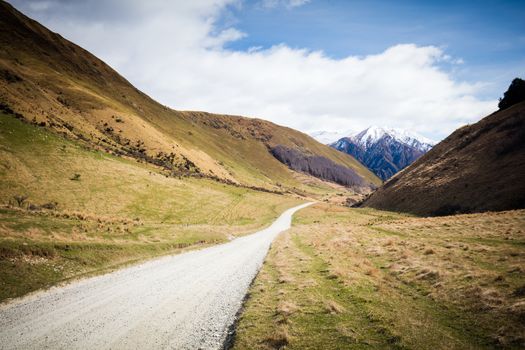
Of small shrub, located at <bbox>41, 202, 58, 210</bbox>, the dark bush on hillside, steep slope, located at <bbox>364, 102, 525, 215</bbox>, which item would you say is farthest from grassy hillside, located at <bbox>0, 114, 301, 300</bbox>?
the dark bush on hillside

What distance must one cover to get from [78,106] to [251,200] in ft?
214

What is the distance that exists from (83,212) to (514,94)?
391 feet

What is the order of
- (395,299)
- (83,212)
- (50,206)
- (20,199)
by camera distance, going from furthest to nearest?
(83,212) < (50,206) < (20,199) < (395,299)

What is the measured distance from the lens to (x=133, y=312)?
13578 millimetres

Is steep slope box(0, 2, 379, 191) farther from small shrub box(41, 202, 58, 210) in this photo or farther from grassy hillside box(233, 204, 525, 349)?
grassy hillside box(233, 204, 525, 349)

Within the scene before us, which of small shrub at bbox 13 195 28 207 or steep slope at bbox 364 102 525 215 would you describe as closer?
small shrub at bbox 13 195 28 207

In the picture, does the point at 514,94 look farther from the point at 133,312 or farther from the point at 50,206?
the point at 50,206

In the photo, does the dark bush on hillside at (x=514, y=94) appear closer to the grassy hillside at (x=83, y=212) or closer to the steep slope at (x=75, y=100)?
the grassy hillside at (x=83, y=212)

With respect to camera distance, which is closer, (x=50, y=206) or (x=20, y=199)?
(x=20, y=199)

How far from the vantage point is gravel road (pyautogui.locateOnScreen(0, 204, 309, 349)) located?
10891mm

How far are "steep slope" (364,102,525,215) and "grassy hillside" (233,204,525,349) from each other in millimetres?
39578

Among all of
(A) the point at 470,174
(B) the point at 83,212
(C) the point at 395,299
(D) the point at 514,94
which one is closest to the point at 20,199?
(B) the point at 83,212

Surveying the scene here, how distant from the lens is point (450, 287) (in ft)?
45.3

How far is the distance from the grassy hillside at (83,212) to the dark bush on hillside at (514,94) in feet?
278
